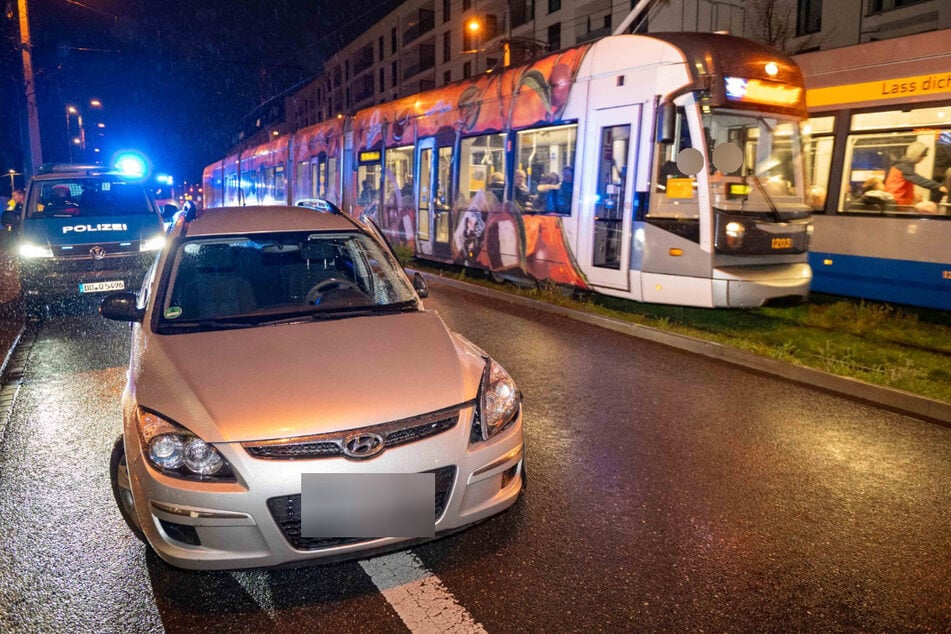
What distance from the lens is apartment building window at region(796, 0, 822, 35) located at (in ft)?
92.8

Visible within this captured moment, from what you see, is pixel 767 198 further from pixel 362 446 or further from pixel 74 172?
pixel 74 172

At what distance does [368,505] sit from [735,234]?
6.65 metres

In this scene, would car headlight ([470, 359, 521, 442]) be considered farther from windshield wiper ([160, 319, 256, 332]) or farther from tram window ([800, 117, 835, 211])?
tram window ([800, 117, 835, 211])

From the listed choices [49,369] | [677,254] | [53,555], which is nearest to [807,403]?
[677,254]

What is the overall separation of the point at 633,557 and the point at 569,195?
7570mm

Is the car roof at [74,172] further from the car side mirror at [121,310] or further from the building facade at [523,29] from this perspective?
the car side mirror at [121,310]

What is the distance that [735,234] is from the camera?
8336 mm

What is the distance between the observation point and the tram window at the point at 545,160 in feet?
34.2

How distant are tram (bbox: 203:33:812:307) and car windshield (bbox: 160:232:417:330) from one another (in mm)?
4901

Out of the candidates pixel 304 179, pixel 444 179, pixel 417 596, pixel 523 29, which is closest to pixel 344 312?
pixel 417 596

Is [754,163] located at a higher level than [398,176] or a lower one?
lower

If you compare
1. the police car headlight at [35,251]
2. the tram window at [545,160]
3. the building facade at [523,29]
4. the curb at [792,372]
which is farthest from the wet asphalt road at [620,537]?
the building facade at [523,29]

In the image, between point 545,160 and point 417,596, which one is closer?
point 417,596

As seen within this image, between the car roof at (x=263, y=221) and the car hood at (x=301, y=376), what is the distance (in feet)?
3.32
